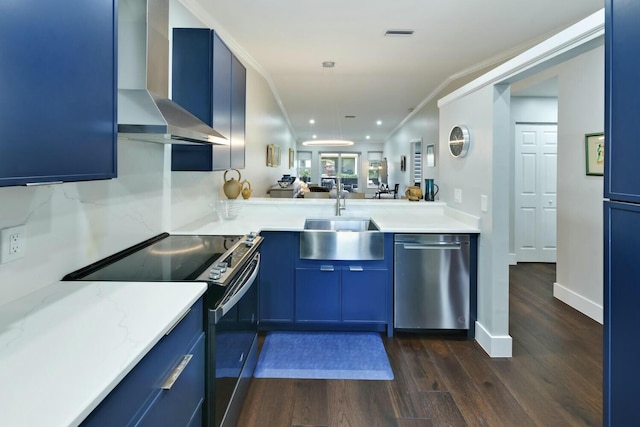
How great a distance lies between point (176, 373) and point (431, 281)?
2.29 meters

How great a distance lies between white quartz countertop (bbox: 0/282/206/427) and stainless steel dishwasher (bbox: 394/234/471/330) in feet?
6.44

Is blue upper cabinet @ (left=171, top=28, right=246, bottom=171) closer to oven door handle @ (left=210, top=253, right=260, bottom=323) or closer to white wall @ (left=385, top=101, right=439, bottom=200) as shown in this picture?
oven door handle @ (left=210, top=253, right=260, bottom=323)

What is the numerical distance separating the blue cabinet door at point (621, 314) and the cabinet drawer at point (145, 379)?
1.54 metres

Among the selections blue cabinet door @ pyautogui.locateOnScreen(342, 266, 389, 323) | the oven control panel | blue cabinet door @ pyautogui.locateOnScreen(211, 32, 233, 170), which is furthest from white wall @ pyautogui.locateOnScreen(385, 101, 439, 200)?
the oven control panel

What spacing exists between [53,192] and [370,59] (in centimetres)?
390

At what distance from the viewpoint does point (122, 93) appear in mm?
1688

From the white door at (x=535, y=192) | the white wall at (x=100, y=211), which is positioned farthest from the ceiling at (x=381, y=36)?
the white door at (x=535, y=192)

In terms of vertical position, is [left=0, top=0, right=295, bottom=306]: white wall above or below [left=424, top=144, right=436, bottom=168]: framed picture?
below

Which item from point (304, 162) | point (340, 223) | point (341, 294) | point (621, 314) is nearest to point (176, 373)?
point (621, 314)

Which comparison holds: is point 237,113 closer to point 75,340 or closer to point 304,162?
point 75,340

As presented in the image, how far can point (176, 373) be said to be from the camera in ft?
4.06

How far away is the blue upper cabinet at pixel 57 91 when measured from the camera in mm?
921

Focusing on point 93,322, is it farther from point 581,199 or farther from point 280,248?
point 581,199

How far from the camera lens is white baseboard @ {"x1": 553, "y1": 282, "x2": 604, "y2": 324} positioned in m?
3.52
